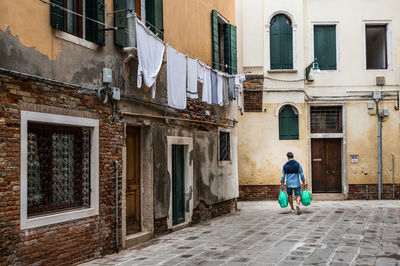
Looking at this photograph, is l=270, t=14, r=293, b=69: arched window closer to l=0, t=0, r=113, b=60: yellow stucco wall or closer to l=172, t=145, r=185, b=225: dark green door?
l=172, t=145, r=185, b=225: dark green door

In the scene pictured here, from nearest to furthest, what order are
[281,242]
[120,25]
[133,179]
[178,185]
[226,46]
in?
[120,25], [281,242], [133,179], [178,185], [226,46]

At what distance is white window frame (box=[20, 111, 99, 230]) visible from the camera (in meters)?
6.14

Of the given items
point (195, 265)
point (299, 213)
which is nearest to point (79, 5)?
point (195, 265)

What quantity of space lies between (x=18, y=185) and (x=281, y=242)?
4596 mm

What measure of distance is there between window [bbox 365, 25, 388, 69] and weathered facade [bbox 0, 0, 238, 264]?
24.8 ft

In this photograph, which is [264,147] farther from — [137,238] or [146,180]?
[137,238]

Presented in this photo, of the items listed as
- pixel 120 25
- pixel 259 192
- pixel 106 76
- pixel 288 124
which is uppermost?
pixel 120 25

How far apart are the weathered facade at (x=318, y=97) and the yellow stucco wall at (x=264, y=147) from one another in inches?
1.3

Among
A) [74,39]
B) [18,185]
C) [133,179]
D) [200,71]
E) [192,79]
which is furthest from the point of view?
[200,71]

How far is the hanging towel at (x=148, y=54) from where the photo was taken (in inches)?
327

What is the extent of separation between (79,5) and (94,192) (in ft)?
8.97

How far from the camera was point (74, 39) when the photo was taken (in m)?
7.11

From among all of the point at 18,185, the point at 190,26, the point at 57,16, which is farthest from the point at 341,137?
the point at 18,185

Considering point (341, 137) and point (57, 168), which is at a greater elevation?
point (341, 137)
